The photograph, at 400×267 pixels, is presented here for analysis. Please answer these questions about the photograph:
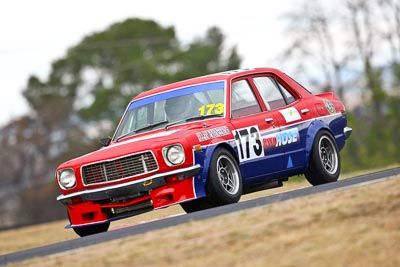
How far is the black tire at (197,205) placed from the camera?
11782 mm

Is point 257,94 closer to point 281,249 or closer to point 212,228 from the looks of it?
point 212,228

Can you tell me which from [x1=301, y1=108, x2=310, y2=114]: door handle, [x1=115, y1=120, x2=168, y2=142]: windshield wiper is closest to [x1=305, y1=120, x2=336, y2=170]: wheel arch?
[x1=301, y1=108, x2=310, y2=114]: door handle

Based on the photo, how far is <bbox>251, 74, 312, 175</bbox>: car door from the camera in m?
12.8

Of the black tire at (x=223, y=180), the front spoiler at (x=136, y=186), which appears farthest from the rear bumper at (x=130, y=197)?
the black tire at (x=223, y=180)

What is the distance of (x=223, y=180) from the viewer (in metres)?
11.6

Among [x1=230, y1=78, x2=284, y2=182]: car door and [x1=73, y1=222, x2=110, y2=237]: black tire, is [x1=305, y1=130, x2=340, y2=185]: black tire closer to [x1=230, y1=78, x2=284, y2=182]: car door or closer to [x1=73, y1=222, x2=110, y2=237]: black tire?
[x1=230, y1=78, x2=284, y2=182]: car door

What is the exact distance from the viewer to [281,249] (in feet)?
25.1

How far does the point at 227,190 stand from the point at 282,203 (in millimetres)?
1919

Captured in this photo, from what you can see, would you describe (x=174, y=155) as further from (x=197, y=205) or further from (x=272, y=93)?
(x=272, y=93)

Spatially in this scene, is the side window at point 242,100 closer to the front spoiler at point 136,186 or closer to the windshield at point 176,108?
the windshield at point 176,108

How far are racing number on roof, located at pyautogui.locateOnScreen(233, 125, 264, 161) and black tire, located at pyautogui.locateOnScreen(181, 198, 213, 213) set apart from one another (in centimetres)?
61

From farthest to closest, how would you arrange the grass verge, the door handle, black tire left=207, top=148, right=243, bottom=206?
1. the door handle
2. black tire left=207, top=148, right=243, bottom=206
3. the grass verge

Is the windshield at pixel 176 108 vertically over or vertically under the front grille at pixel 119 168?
over

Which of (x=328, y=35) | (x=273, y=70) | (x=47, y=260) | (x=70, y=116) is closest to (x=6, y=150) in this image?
(x=70, y=116)
